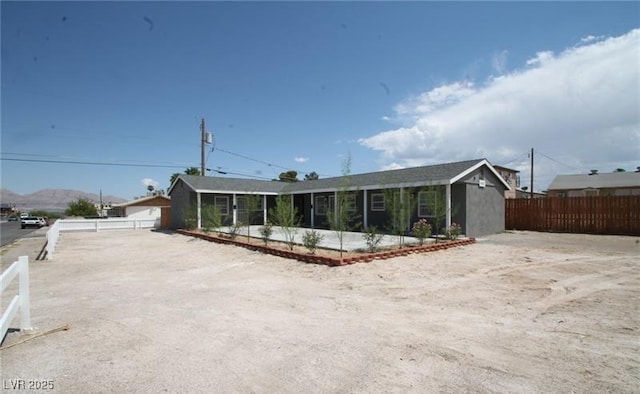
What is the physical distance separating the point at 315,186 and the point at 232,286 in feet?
54.0

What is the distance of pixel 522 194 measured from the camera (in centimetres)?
4728

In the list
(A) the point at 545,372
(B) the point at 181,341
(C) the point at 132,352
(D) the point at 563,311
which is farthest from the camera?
(D) the point at 563,311

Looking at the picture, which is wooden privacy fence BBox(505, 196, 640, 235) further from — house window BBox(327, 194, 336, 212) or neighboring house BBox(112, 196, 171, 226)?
neighboring house BBox(112, 196, 171, 226)

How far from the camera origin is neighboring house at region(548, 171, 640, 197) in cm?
3556

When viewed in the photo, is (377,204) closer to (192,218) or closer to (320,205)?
(320,205)

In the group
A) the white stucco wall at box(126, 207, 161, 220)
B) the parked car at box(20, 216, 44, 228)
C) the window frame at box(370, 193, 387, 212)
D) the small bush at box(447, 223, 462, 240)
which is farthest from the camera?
the parked car at box(20, 216, 44, 228)

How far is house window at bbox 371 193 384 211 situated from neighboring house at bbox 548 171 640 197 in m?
25.9

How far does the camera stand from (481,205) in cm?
1681

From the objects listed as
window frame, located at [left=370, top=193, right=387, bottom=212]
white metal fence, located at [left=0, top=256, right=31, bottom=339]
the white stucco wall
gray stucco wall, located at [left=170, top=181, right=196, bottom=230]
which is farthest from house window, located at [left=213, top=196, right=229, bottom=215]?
white metal fence, located at [left=0, top=256, right=31, bottom=339]

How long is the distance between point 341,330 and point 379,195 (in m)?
14.7

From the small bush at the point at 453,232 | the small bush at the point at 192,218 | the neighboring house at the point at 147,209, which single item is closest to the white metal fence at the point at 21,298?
the small bush at the point at 453,232

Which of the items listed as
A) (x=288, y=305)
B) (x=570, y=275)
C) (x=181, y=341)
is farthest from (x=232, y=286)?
(x=570, y=275)

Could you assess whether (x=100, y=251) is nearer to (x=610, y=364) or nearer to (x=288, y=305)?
(x=288, y=305)

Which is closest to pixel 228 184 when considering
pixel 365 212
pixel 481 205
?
pixel 365 212
